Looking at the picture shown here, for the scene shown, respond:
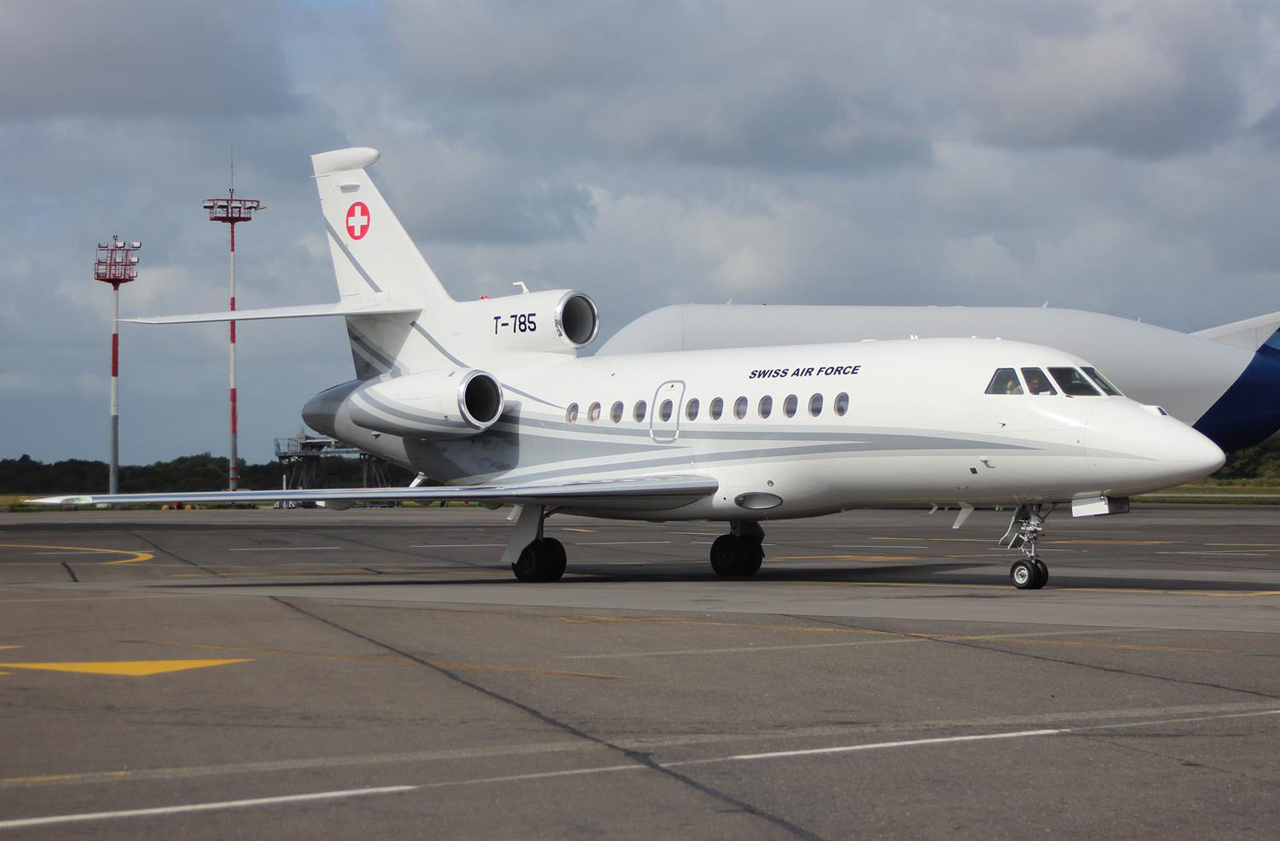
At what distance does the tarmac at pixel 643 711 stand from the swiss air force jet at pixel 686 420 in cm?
149

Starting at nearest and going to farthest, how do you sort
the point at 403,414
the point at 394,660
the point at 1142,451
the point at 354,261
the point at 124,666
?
the point at 124,666
the point at 394,660
the point at 1142,451
the point at 403,414
the point at 354,261

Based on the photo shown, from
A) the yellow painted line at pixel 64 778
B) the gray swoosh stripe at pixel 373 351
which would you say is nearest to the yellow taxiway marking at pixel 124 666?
the yellow painted line at pixel 64 778

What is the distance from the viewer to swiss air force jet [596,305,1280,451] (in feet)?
159

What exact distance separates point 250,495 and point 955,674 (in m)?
10.4

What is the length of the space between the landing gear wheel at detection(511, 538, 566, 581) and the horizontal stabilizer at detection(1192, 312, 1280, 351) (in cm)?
3882

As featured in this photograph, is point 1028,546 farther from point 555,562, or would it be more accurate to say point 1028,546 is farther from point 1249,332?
point 1249,332

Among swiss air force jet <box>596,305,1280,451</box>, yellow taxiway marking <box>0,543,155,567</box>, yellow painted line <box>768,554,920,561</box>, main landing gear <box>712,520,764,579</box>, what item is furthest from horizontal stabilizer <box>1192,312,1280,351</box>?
yellow taxiway marking <box>0,543,155,567</box>

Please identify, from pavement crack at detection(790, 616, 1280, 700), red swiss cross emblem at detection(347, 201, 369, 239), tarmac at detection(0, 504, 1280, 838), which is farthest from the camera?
red swiss cross emblem at detection(347, 201, 369, 239)

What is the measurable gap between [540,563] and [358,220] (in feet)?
28.2

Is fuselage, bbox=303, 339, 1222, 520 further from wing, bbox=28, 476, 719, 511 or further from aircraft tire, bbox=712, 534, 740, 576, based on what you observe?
aircraft tire, bbox=712, 534, 740, 576

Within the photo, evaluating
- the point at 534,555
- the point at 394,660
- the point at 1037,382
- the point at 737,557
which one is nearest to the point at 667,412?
the point at 737,557

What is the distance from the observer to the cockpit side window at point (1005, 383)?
57.5 ft

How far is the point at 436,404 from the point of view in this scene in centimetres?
2303

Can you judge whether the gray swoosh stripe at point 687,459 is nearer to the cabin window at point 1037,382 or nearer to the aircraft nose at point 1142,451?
the cabin window at point 1037,382
